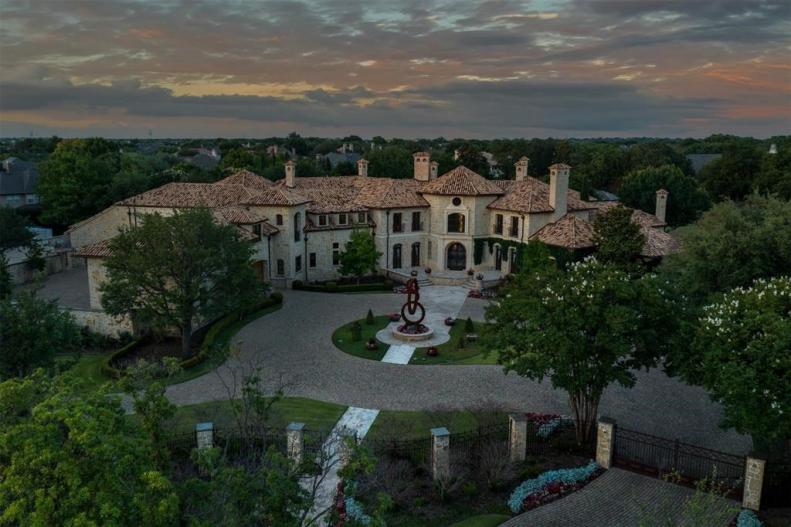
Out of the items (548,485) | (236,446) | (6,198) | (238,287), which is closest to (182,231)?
(238,287)

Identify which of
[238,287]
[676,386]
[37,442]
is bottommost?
[676,386]

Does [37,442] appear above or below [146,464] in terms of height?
above

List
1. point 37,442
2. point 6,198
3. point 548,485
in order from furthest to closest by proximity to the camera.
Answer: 1. point 6,198
2. point 548,485
3. point 37,442

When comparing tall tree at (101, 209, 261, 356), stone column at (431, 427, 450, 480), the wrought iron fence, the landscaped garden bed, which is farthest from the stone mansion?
stone column at (431, 427, 450, 480)

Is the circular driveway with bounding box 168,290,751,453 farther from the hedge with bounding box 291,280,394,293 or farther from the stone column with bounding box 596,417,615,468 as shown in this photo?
the hedge with bounding box 291,280,394,293

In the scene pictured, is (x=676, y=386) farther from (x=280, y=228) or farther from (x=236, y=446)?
(x=280, y=228)

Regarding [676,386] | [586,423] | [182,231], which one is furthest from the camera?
[182,231]

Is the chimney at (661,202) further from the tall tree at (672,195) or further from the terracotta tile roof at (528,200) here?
the tall tree at (672,195)

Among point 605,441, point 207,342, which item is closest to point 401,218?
point 207,342
